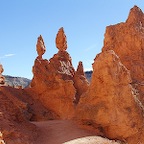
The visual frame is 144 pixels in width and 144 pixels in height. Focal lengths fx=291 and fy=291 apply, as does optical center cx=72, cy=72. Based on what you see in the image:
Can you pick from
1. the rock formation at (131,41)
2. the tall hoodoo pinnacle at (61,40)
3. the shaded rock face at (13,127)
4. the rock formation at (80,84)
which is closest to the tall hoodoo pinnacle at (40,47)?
the tall hoodoo pinnacle at (61,40)

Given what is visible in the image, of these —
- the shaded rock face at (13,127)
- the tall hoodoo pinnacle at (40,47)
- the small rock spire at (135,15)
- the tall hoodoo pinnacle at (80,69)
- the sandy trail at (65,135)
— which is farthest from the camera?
the tall hoodoo pinnacle at (80,69)

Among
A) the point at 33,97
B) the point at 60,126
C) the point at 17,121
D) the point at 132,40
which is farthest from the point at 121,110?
the point at 33,97

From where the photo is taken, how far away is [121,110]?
1720cm

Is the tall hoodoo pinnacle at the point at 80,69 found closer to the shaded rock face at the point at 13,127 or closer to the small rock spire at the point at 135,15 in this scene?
the small rock spire at the point at 135,15

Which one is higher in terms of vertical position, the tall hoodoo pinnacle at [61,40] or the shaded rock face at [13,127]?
the tall hoodoo pinnacle at [61,40]

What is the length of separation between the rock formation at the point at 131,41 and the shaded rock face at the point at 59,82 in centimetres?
679

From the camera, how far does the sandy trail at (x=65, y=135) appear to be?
15844 millimetres

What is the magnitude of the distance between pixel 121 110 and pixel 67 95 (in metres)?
13.3

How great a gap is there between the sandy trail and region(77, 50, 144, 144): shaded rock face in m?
1.00

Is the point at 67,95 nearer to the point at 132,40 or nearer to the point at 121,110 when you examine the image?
the point at 132,40

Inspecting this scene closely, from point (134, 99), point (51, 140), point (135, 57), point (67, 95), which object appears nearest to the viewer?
point (51, 140)

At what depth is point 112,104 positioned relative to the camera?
681 inches

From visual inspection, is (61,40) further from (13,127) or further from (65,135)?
(13,127)

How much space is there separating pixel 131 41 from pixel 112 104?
8.36 m
